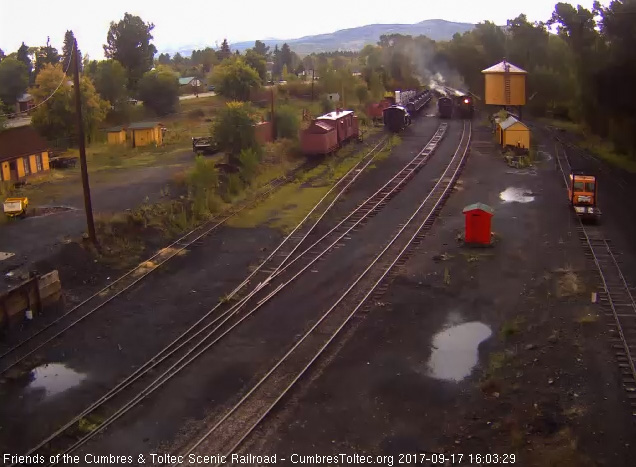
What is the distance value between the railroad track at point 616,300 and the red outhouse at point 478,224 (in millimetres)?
2989

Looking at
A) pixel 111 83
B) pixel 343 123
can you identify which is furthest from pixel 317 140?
pixel 111 83

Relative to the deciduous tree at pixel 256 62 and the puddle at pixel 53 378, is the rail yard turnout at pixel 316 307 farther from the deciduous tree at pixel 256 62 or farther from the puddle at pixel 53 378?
the deciduous tree at pixel 256 62

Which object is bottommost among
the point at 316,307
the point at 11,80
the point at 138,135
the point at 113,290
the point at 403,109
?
the point at 316,307

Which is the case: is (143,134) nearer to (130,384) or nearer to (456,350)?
(130,384)

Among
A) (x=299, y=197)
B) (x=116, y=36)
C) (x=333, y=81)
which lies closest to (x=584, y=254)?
(x=299, y=197)

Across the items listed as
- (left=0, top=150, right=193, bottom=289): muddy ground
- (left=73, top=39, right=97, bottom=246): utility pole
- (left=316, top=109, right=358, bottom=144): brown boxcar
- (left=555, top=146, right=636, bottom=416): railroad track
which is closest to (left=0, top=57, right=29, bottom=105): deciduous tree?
(left=0, top=150, right=193, bottom=289): muddy ground

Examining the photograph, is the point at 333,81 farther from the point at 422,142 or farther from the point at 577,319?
the point at 577,319

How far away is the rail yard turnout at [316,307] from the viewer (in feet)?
32.4

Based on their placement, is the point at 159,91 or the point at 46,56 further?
the point at 46,56

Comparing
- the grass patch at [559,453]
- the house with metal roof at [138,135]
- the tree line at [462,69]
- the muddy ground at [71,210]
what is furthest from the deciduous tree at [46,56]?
the grass patch at [559,453]

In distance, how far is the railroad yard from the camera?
9.81m

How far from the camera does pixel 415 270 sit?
17297mm

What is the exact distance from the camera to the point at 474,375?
1168 centimetres

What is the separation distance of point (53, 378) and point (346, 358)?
5.72 meters
